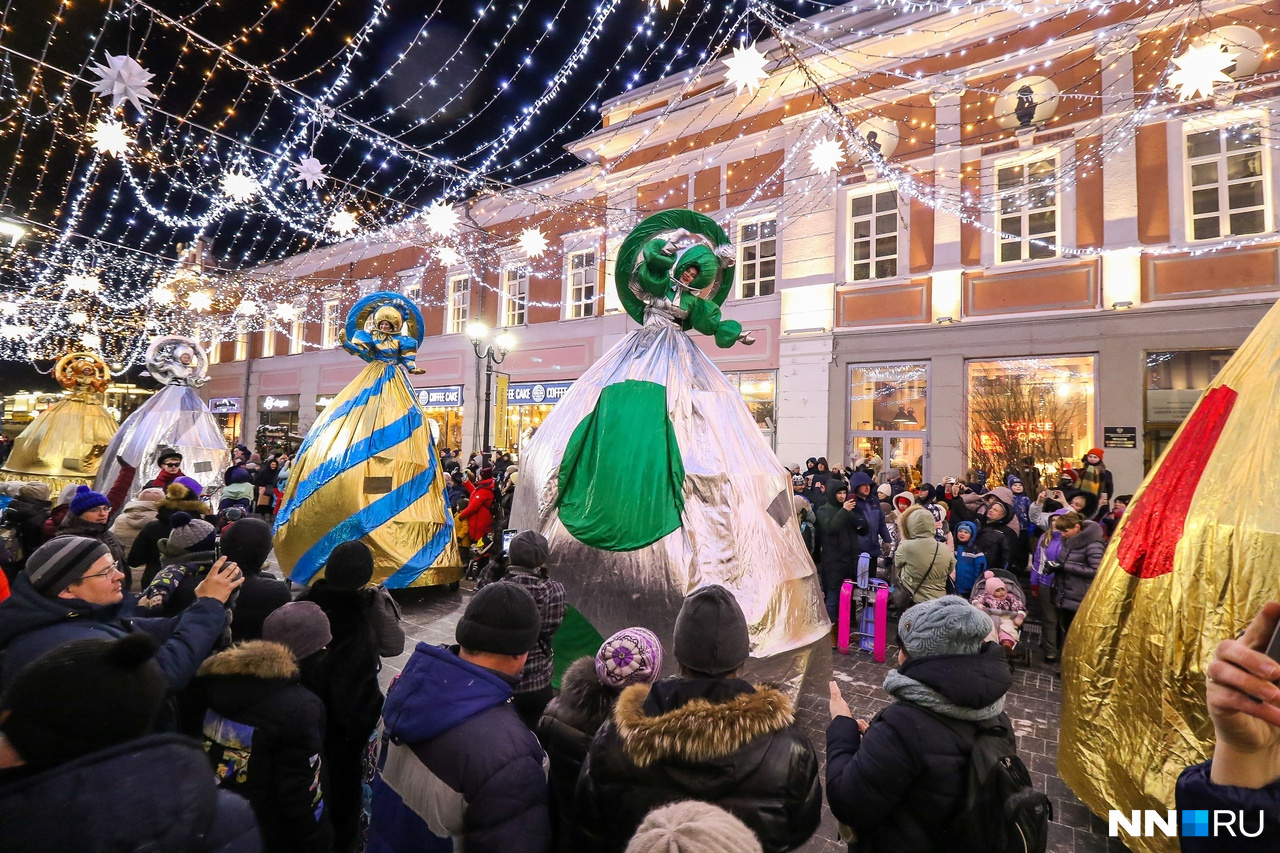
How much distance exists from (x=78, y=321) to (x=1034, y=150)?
2760cm

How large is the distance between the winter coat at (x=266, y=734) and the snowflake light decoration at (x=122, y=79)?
5.18m

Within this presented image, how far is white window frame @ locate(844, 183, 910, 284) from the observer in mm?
11953

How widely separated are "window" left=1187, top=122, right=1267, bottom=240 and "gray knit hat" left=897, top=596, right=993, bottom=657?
38.7 feet

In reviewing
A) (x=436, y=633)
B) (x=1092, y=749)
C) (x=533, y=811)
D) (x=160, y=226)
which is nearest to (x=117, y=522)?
(x=436, y=633)

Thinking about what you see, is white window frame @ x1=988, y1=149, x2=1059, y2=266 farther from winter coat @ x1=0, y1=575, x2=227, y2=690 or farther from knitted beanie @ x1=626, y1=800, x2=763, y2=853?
winter coat @ x1=0, y1=575, x2=227, y2=690

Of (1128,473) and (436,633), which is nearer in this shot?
(436,633)

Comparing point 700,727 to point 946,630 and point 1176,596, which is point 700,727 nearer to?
point 946,630

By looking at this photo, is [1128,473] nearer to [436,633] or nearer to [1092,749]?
[1092,749]

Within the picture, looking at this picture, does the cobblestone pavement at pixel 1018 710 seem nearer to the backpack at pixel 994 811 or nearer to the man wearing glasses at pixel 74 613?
the backpack at pixel 994 811

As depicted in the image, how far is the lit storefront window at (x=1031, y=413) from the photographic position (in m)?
10.5

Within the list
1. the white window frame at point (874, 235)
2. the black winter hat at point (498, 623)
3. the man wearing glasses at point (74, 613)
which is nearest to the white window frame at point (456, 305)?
the white window frame at point (874, 235)

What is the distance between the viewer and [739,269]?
1443 centimetres

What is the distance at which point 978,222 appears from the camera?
1129 cm

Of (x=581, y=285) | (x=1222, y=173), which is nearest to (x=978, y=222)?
(x=1222, y=173)
